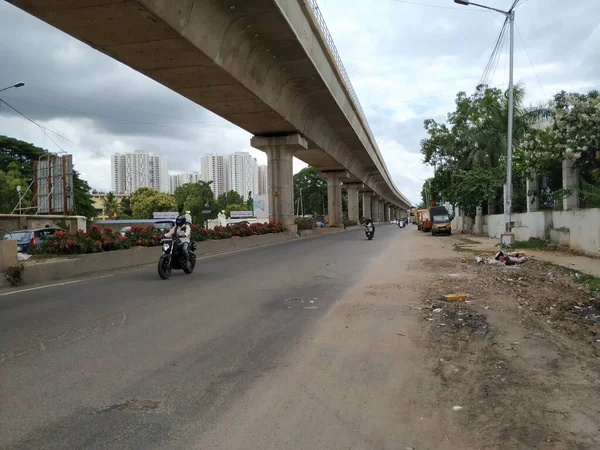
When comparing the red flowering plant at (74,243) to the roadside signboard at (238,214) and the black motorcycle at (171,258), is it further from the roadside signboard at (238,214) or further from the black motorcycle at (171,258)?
the roadside signboard at (238,214)

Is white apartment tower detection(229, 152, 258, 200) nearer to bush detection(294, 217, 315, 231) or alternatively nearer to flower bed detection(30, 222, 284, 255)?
bush detection(294, 217, 315, 231)

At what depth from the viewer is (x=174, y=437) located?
11.7 feet

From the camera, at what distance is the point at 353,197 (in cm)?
6850

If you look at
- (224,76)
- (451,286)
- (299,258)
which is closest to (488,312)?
(451,286)

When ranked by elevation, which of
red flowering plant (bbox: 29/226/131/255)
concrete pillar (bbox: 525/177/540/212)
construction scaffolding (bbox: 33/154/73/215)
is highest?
construction scaffolding (bbox: 33/154/73/215)

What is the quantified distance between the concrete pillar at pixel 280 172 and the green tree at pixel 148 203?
70.7 metres

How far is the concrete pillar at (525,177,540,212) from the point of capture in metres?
22.5

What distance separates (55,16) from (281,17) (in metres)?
6.75

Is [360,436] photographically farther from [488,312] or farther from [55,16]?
[55,16]

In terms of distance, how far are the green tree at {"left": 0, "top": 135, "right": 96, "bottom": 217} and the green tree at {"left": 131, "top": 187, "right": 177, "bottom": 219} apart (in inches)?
1408

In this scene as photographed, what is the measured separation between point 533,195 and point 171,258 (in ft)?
57.5

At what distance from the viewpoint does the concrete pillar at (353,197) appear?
6656 cm

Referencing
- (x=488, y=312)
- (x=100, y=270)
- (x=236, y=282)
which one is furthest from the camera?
(x=100, y=270)

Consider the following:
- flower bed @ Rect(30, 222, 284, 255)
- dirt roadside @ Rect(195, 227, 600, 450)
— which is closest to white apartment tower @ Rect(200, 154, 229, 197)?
flower bed @ Rect(30, 222, 284, 255)
